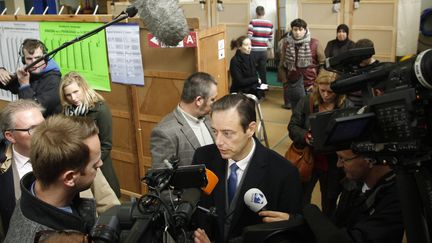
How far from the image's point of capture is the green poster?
3.96 m

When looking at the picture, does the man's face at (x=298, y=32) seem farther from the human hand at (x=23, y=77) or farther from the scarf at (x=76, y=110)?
the human hand at (x=23, y=77)

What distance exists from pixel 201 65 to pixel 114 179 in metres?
1.20

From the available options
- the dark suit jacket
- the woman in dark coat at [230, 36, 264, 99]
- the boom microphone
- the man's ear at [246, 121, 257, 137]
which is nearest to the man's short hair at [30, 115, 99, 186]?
the boom microphone

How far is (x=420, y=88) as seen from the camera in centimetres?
112

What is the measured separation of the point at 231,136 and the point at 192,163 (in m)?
0.37

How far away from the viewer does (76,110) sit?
324 centimetres

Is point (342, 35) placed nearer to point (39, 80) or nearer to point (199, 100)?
point (199, 100)

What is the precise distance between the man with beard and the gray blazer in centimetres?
104

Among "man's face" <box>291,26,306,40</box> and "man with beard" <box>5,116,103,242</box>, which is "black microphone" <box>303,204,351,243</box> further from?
"man's face" <box>291,26,306,40</box>

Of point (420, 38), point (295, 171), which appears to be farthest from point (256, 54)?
Answer: point (295, 171)

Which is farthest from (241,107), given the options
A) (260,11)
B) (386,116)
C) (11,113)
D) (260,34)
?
(260,11)

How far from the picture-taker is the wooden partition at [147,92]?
361 centimetres

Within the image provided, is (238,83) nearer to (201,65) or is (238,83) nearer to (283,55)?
(283,55)

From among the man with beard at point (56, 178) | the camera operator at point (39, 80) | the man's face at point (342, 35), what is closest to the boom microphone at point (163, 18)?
the man with beard at point (56, 178)
